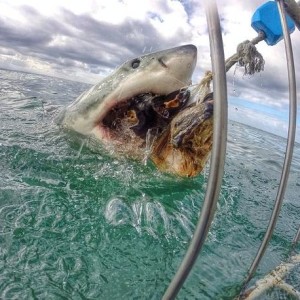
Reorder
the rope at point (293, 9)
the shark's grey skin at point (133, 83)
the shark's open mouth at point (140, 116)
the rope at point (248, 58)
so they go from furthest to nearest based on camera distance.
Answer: the shark's open mouth at point (140, 116) < the shark's grey skin at point (133, 83) < the rope at point (248, 58) < the rope at point (293, 9)

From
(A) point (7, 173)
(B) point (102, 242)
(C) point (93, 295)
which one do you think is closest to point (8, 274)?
(C) point (93, 295)

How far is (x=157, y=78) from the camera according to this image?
2289 millimetres

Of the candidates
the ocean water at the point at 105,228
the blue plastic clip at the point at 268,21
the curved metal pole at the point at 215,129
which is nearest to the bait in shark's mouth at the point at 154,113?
the ocean water at the point at 105,228

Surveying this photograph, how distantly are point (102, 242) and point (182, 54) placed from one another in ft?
4.27

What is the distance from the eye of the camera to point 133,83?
2361mm

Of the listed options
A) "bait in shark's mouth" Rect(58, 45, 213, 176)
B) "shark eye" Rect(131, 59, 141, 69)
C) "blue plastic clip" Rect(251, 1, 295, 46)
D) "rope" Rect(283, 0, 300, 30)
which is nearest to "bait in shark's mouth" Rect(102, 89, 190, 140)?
"bait in shark's mouth" Rect(58, 45, 213, 176)

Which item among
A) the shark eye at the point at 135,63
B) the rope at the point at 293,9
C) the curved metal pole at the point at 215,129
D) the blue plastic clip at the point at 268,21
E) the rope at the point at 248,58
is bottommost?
the curved metal pole at the point at 215,129

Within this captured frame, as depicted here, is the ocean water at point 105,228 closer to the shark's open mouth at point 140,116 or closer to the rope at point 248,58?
the shark's open mouth at point 140,116

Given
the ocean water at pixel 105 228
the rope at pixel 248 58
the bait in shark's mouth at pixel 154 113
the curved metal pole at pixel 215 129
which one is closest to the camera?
the curved metal pole at pixel 215 129

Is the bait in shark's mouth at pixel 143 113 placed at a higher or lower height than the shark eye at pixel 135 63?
lower

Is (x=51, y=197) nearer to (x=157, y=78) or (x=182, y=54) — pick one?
(x=157, y=78)

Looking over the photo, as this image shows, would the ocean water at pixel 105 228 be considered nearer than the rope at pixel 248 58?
Yes

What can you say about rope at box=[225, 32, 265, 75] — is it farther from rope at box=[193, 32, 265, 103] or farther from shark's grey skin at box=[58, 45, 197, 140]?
shark's grey skin at box=[58, 45, 197, 140]

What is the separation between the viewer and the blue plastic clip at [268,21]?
6.35 feet
